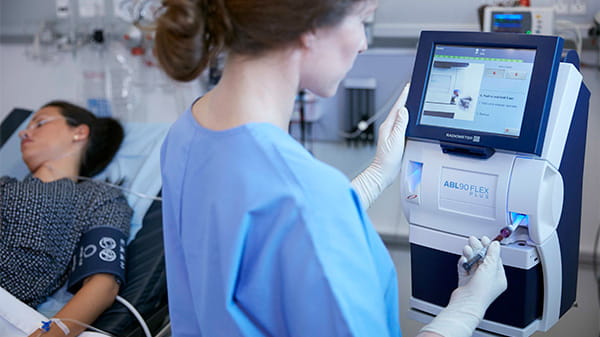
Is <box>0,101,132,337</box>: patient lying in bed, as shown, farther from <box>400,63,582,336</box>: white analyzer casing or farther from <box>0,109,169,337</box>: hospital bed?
<box>400,63,582,336</box>: white analyzer casing

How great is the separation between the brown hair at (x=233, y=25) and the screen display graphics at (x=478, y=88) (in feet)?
1.73

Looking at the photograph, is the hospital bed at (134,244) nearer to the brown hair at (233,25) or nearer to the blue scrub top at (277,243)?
the blue scrub top at (277,243)

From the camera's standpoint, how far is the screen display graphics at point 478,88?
1305mm

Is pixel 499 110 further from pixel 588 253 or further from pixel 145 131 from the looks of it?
pixel 145 131

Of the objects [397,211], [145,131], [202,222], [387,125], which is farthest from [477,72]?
[145,131]

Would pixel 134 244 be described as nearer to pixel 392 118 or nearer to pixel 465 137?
pixel 392 118

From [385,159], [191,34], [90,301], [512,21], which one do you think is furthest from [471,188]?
[90,301]

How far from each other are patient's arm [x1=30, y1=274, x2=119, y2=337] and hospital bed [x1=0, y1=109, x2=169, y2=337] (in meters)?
0.05

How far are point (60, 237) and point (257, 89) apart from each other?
1.39 metres

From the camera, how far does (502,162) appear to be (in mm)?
1350

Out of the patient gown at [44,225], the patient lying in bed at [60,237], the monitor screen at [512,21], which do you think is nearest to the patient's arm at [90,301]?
the patient lying in bed at [60,237]

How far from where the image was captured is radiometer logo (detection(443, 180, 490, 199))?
1381mm

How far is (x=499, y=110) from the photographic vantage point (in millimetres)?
1331

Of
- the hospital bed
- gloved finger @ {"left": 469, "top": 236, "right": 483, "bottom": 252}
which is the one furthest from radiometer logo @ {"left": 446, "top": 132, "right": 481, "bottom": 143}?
the hospital bed
